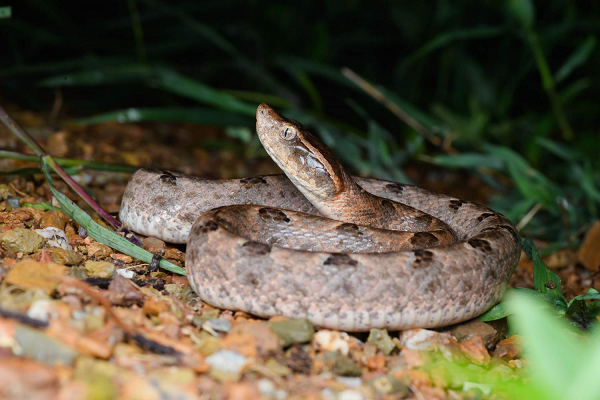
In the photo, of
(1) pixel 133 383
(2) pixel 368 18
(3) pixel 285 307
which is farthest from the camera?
(2) pixel 368 18

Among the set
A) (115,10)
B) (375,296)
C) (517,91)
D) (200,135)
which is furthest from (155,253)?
(517,91)

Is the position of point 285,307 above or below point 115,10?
below

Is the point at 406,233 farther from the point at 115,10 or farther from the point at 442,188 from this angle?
the point at 115,10

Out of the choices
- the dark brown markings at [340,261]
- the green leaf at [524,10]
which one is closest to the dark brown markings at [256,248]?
the dark brown markings at [340,261]

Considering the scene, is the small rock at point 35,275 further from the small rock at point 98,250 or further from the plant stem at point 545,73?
the plant stem at point 545,73

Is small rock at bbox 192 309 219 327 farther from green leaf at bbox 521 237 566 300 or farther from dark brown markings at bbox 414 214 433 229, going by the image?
green leaf at bbox 521 237 566 300

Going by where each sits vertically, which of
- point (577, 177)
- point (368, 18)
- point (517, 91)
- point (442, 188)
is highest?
point (368, 18)

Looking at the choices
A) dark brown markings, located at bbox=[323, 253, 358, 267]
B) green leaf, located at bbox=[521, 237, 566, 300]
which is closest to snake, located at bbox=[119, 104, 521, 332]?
dark brown markings, located at bbox=[323, 253, 358, 267]

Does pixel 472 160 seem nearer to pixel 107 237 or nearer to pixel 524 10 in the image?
pixel 524 10
